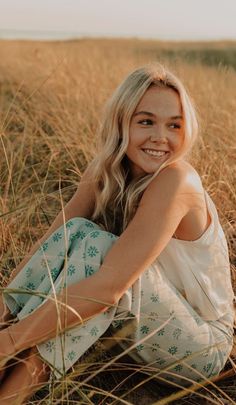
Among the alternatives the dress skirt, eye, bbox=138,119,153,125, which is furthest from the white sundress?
eye, bbox=138,119,153,125

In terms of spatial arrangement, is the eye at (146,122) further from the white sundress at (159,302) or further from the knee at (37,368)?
the knee at (37,368)

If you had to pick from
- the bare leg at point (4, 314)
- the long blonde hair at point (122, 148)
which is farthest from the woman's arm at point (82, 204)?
the bare leg at point (4, 314)

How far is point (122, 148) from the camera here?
2086 millimetres

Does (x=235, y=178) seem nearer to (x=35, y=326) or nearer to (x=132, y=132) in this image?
(x=132, y=132)

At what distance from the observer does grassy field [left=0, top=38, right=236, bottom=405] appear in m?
1.92

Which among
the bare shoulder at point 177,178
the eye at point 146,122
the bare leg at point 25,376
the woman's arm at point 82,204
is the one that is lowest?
the bare leg at point 25,376

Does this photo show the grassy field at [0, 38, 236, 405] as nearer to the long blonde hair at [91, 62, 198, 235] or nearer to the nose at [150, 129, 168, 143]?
the long blonde hair at [91, 62, 198, 235]

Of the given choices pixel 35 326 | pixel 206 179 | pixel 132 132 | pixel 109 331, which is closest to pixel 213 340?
pixel 109 331

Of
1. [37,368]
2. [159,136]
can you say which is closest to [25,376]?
[37,368]

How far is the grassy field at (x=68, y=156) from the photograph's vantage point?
1924 mm

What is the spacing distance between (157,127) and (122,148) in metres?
0.14

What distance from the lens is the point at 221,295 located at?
2.00 metres

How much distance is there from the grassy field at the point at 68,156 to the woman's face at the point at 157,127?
0.33 meters

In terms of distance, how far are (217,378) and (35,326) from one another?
1.89 feet
